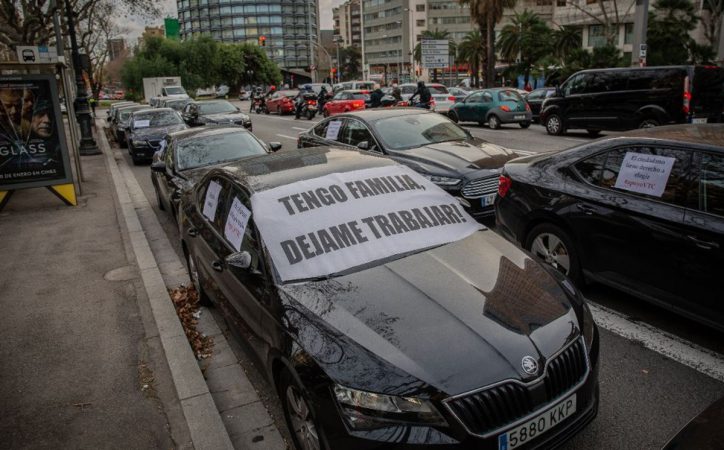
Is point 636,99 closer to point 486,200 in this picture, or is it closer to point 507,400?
point 486,200

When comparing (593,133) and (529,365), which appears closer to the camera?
(529,365)

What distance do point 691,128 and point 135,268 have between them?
20.6 ft

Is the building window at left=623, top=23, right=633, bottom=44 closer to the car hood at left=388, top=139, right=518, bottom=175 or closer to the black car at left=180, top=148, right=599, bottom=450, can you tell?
the car hood at left=388, top=139, right=518, bottom=175

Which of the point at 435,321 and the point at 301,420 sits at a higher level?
the point at 435,321

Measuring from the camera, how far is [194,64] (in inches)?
2788

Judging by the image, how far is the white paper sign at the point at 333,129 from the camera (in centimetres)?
973

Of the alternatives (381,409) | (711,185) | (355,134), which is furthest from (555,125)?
(381,409)

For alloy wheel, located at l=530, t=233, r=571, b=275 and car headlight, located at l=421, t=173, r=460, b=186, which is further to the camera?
car headlight, located at l=421, t=173, r=460, b=186

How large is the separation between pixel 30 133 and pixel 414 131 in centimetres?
691

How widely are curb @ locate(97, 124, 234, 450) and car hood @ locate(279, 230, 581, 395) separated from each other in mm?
1061

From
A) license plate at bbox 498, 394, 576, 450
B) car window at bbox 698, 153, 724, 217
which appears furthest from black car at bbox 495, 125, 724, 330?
license plate at bbox 498, 394, 576, 450

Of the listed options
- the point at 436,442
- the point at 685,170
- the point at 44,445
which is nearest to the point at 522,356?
the point at 436,442

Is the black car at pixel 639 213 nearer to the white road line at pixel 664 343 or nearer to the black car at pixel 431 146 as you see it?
the white road line at pixel 664 343

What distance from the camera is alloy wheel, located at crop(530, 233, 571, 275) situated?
516cm
